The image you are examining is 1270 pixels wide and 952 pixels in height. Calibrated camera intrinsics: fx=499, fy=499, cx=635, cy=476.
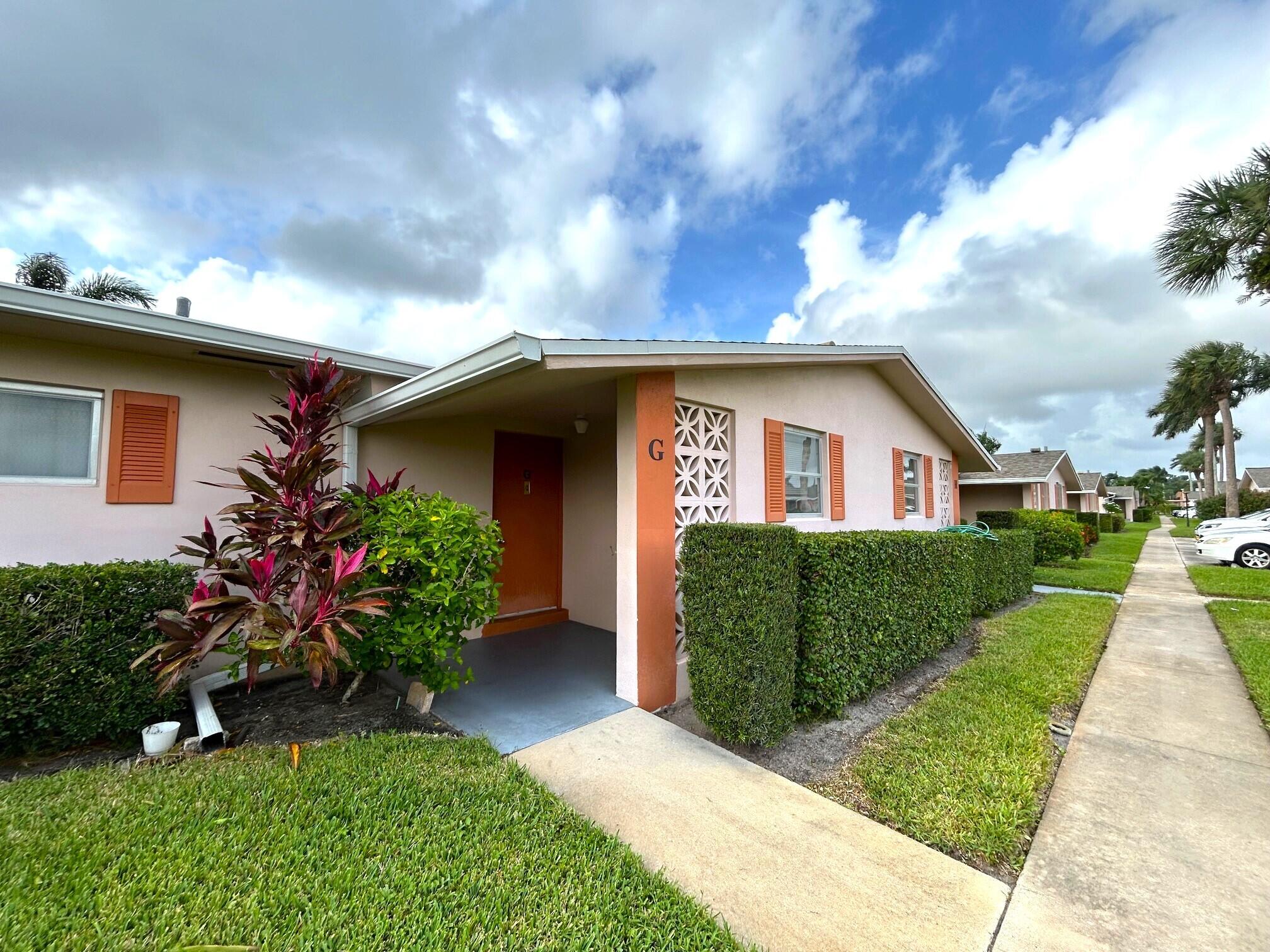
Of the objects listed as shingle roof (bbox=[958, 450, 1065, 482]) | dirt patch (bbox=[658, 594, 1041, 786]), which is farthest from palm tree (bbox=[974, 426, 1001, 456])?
dirt patch (bbox=[658, 594, 1041, 786])

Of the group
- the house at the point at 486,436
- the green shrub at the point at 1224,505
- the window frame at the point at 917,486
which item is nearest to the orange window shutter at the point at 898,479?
the window frame at the point at 917,486

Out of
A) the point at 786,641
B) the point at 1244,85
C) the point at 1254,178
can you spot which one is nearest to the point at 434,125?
the point at 786,641

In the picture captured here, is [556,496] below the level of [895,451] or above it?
below

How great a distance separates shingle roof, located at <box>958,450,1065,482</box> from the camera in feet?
57.4

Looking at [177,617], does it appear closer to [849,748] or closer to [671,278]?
[849,748]

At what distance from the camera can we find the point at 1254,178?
12.3 m

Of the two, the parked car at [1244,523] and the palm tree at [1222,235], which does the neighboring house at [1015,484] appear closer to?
the parked car at [1244,523]

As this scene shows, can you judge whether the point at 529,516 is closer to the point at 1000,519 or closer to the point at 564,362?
the point at 564,362

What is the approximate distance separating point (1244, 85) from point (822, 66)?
351 inches

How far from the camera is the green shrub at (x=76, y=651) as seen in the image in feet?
10.4

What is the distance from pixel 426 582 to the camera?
3971mm

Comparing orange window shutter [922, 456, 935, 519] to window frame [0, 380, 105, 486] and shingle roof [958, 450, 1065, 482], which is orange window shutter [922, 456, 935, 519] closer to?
shingle roof [958, 450, 1065, 482]

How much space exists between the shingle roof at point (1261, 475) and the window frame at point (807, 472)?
7627 centimetres

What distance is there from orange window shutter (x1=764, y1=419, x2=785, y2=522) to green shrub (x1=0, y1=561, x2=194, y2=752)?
5.51 m
